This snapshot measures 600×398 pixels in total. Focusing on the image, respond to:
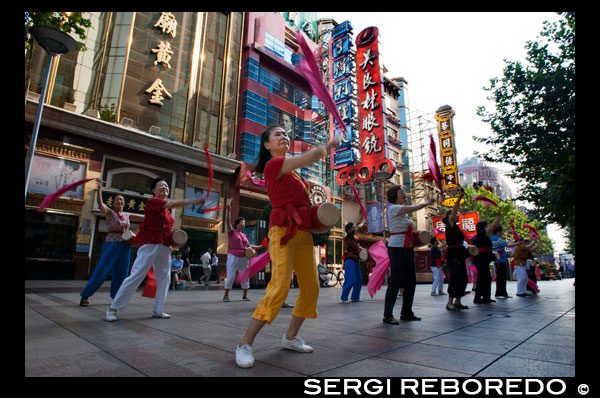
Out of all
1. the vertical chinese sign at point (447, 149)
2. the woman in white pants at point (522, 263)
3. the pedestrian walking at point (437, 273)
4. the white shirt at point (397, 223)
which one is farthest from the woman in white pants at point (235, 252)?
the vertical chinese sign at point (447, 149)

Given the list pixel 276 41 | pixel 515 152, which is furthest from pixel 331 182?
pixel 515 152

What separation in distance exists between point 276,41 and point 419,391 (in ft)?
90.3

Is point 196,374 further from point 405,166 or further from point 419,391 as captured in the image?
point 405,166

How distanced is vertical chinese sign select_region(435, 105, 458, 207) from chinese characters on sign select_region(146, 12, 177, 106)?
2013 centimetres

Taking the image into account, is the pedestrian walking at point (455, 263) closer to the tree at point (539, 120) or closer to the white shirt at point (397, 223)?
the white shirt at point (397, 223)

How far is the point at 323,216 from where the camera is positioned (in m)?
2.69

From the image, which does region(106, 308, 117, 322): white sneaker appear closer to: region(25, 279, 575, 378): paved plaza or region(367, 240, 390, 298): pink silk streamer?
region(25, 279, 575, 378): paved plaza

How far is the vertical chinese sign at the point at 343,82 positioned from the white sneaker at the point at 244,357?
18.7m

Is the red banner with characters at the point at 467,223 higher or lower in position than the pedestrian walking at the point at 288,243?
higher

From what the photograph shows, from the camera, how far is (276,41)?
25.6m

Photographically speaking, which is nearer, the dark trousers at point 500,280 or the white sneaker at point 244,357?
the white sneaker at point 244,357

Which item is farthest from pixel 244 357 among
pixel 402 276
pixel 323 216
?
pixel 402 276

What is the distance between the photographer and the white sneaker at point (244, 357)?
2.18 meters

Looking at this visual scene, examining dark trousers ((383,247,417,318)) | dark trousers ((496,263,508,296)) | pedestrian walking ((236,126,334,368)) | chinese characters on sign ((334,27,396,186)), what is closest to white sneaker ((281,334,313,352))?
pedestrian walking ((236,126,334,368))
